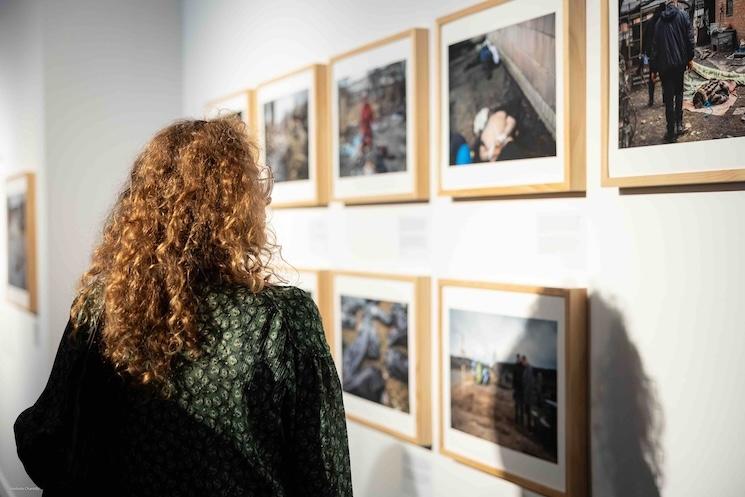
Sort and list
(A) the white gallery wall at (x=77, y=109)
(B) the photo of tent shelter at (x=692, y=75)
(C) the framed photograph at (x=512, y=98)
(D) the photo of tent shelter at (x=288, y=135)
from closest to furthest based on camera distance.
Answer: (B) the photo of tent shelter at (x=692, y=75)
(C) the framed photograph at (x=512, y=98)
(D) the photo of tent shelter at (x=288, y=135)
(A) the white gallery wall at (x=77, y=109)

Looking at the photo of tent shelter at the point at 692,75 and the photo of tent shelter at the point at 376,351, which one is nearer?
the photo of tent shelter at the point at 692,75

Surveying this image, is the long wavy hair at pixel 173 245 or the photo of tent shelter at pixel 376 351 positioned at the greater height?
the long wavy hair at pixel 173 245

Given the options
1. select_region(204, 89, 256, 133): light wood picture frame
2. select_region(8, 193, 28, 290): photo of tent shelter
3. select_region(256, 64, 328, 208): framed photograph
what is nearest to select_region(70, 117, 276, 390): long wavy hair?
select_region(256, 64, 328, 208): framed photograph

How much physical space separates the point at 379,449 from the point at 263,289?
1.64 meters

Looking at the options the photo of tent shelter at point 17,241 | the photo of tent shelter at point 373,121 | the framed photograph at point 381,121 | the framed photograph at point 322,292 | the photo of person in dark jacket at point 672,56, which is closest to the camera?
the photo of person in dark jacket at point 672,56

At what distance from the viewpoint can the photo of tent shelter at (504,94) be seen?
2.42 m

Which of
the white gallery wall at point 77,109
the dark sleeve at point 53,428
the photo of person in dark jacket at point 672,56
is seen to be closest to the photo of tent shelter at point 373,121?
the photo of person in dark jacket at point 672,56

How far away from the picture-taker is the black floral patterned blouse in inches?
78.2

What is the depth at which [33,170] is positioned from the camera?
5.63 metres

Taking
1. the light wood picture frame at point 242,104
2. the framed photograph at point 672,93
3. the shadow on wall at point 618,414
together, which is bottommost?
the shadow on wall at point 618,414

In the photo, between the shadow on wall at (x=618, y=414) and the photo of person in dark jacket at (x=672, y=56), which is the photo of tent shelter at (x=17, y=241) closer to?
the shadow on wall at (x=618, y=414)

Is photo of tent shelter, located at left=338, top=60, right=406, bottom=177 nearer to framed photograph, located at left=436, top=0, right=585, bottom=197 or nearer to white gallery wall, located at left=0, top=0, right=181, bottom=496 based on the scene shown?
framed photograph, located at left=436, top=0, right=585, bottom=197

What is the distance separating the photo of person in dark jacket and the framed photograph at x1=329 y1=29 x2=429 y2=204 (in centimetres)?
112

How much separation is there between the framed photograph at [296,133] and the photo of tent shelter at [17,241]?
2.47 m
